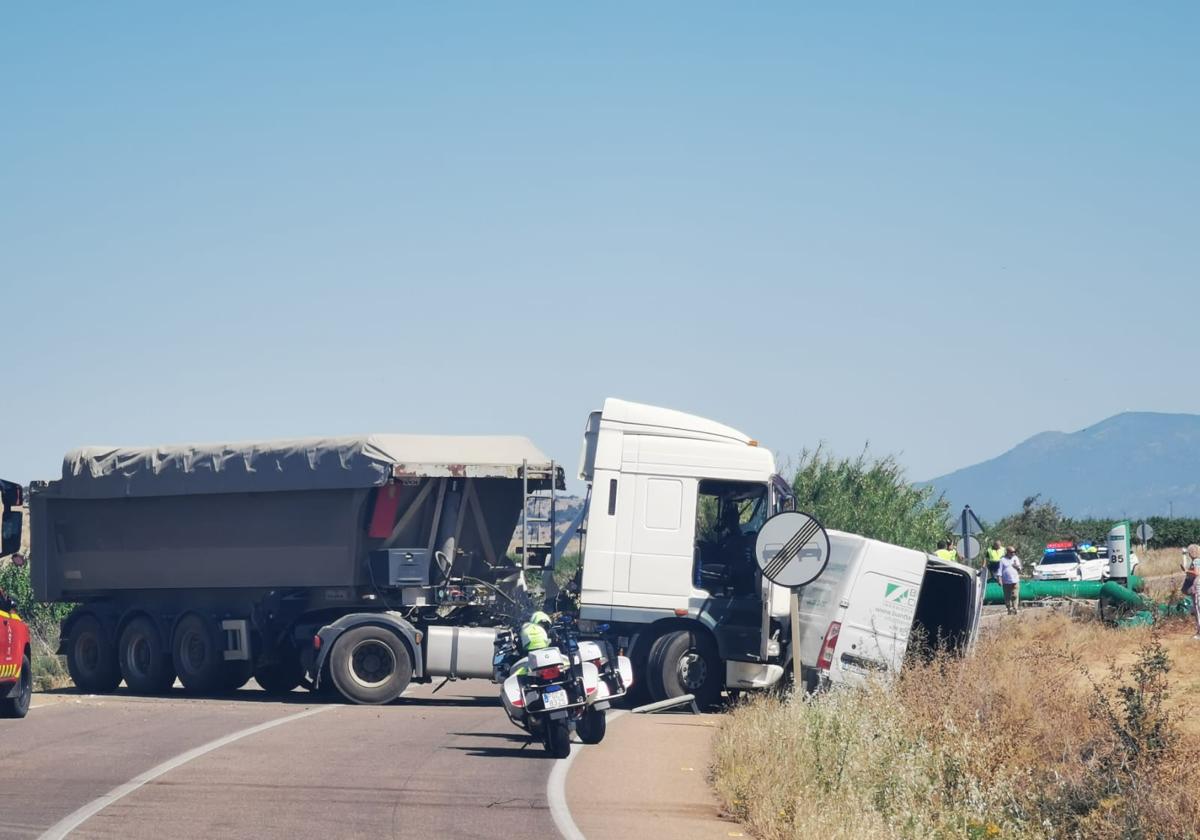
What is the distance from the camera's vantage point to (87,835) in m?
9.50

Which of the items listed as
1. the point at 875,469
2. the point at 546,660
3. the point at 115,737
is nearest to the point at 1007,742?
the point at 546,660

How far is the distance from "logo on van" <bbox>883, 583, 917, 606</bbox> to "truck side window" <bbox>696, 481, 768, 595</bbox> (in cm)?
180

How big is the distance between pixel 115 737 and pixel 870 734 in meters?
7.85

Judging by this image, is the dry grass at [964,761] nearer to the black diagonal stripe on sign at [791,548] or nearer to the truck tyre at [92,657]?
the black diagonal stripe on sign at [791,548]

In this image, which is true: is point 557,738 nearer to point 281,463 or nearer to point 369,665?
point 369,665

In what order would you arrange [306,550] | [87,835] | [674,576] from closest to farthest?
[87,835] → [674,576] → [306,550]

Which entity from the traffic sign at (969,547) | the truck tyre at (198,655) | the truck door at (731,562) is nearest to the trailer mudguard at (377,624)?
the truck tyre at (198,655)

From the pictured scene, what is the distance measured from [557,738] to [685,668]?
5077 mm

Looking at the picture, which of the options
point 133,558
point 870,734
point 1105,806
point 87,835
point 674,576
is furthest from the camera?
point 133,558

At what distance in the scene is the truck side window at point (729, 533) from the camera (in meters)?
19.2

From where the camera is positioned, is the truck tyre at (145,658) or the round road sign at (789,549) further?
the truck tyre at (145,658)

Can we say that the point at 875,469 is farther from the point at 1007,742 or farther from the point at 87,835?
the point at 87,835

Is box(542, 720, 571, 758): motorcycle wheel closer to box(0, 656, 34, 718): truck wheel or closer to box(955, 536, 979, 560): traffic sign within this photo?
box(0, 656, 34, 718): truck wheel

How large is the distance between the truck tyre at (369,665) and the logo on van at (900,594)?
6149mm
